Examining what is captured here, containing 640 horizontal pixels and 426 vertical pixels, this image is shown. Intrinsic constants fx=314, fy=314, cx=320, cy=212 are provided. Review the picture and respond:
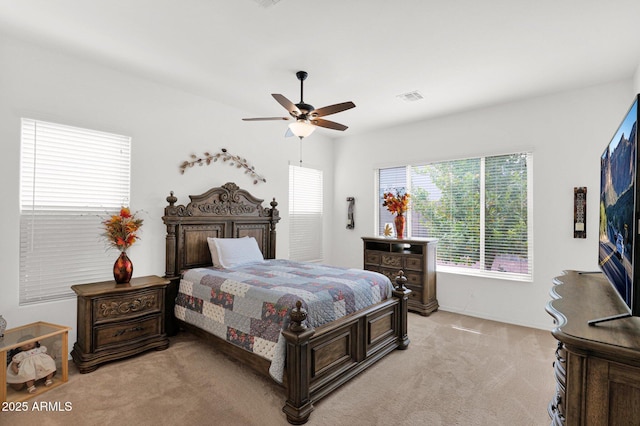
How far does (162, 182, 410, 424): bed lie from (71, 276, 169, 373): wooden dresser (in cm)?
33

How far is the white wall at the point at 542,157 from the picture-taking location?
3691 mm

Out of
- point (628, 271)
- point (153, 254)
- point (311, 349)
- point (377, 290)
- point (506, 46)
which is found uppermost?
point (506, 46)

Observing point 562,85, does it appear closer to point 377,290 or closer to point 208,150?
point 377,290

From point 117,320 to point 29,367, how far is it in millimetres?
657

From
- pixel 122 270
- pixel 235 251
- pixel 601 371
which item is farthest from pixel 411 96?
pixel 122 270

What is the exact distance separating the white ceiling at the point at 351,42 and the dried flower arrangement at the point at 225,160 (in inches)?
32.3

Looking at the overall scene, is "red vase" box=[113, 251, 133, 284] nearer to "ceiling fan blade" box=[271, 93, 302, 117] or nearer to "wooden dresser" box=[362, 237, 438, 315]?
"ceiling fan blade" box=[271, 93, 302, 117]

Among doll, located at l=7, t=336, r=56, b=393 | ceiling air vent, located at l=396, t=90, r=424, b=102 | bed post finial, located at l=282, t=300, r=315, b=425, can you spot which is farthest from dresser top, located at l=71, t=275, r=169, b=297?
ceiling air vent, located at l=396, t=90, r=424, b=102

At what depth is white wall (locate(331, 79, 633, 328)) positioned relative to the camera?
3691mm

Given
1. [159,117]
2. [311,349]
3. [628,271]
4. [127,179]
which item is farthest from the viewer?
[159,117]

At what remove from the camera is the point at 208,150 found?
167 inches

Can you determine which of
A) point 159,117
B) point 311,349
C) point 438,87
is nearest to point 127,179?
point 159,117

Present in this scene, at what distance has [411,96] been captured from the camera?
409 centimetres

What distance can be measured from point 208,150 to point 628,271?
4.20 m
